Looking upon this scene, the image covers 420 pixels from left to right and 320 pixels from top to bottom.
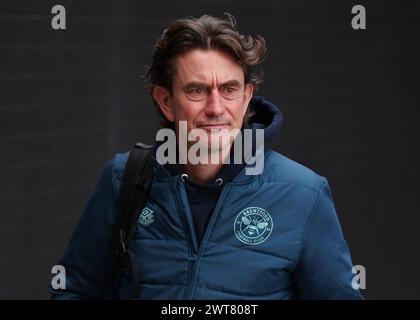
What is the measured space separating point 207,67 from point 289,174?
0.49 metres

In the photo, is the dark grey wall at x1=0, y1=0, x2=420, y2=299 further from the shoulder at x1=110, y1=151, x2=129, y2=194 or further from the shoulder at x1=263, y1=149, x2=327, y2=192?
the shoulder at x1=263, y1=149, x2=327, y2=192

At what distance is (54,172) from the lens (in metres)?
6.51

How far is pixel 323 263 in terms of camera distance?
3.83 metres

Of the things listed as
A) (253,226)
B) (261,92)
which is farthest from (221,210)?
(261,92)

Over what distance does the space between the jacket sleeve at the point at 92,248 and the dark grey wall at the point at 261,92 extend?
6.83 feet

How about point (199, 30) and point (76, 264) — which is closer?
point (199, 30)

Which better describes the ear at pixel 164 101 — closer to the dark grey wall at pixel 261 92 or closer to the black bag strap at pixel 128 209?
the black bag strap at pixel 128 209

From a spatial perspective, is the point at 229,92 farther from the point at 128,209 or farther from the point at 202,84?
the point at 128,209

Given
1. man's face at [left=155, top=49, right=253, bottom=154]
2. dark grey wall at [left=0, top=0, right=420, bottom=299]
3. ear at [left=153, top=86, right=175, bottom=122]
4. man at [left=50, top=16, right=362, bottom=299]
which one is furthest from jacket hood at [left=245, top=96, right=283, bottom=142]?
dark grey wall at [left=0, top=0, right=420, bottom=299]

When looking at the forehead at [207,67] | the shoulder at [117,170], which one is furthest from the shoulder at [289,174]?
the shoulder at [117,170]
